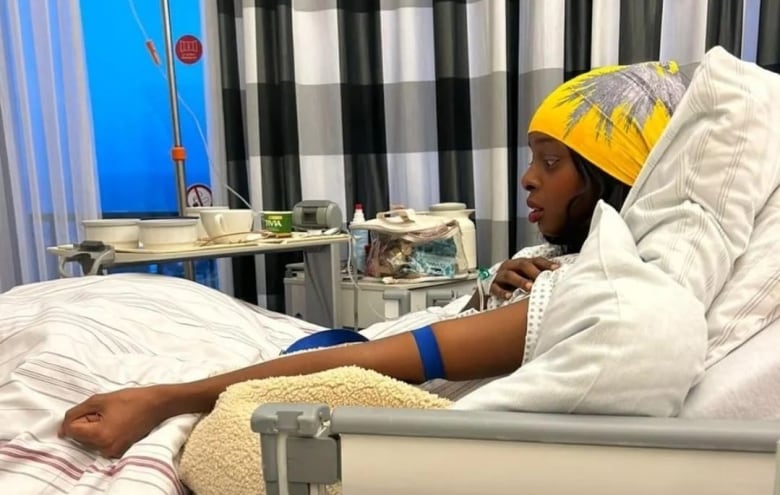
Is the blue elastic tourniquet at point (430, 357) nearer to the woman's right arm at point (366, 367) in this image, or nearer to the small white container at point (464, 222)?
the woman's right arm at point (366, 367)

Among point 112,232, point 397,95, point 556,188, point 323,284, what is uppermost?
point 397,95

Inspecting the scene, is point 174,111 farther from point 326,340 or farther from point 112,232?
point 326,340

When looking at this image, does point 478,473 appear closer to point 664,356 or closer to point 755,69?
point 664,356

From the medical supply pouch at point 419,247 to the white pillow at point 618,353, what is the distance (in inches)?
46.2

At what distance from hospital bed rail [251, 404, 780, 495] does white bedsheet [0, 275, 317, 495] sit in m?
0.25

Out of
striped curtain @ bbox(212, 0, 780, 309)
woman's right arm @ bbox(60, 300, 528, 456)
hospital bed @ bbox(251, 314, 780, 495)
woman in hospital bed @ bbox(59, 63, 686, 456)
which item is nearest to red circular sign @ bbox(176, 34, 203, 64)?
striped curtain @ bbox(212, 0, 780, 309)

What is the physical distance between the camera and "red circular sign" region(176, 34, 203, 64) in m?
2.25

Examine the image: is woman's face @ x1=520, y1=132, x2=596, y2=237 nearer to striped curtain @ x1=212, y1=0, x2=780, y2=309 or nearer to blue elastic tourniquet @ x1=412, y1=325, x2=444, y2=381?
blue elastic tourniquet @ x1=412, y1=325, x2=444, y2=381

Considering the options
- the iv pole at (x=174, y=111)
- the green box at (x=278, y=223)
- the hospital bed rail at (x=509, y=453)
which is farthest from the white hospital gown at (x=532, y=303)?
the iv pole at (x=174, y=111)

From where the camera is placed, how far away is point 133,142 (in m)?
2.32

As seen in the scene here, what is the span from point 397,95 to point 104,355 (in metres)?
1.43

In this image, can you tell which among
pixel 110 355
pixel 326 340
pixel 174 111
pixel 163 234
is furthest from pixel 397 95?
pixel 110 355

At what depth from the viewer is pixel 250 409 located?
646mm

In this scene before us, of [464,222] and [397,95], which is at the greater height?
[397,95]
